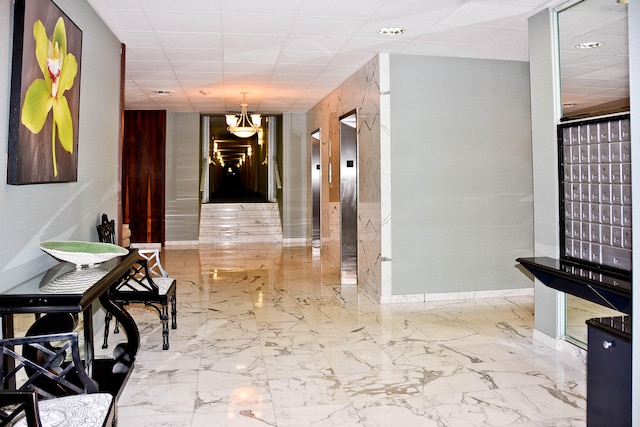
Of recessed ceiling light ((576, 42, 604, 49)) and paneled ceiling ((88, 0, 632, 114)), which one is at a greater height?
paneled ceiling ((88, 0, 632, 114))

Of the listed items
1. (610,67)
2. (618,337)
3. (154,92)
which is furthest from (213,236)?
(618,337)

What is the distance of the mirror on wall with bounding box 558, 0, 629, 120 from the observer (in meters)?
3.51

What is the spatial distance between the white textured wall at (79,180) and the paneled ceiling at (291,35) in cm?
40

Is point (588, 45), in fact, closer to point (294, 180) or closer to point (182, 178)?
point (294, 180)

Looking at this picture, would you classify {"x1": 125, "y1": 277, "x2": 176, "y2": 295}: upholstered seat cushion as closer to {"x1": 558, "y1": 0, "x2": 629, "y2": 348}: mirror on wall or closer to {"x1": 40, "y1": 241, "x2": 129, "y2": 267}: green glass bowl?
{"x1": 40, "y1": 241, "x2": 129, "y2": 267}: green glass bowl

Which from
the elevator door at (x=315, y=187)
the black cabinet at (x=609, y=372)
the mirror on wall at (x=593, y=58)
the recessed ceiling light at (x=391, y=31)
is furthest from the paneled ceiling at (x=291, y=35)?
the black cabinet at (x=609, y=372)

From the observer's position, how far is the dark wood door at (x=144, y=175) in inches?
412

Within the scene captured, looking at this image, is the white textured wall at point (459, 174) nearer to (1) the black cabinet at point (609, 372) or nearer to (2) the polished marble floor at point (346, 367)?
(2) the polished marble floor at point (346, 367)

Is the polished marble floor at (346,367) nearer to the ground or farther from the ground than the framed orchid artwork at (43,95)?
nearer to the ground

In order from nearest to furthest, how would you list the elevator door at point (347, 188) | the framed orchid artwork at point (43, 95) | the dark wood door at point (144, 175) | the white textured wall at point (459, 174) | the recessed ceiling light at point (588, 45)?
the framed orchid artwork at point (43, 95) → the recessed ceiling light at point (588, 45) → the white textured wall at point (459, 174) → the elevator door at point (347, 188) → the dark wood door at point (144, 175)

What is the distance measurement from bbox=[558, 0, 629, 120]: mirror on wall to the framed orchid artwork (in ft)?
12.2

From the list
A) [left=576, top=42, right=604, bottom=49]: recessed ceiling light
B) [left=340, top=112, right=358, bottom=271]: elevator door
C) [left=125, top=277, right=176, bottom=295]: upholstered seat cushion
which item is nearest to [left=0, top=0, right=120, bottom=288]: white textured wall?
[left=125, top=277, right=176, bottom=295]: upholstered seat cushion

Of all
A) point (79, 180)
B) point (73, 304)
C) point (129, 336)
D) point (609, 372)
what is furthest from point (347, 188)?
point (609, 372)

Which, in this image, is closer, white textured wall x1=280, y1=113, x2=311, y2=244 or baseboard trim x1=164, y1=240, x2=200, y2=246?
baseboard trim x1=164, y1=240, x2=200, y2=246
